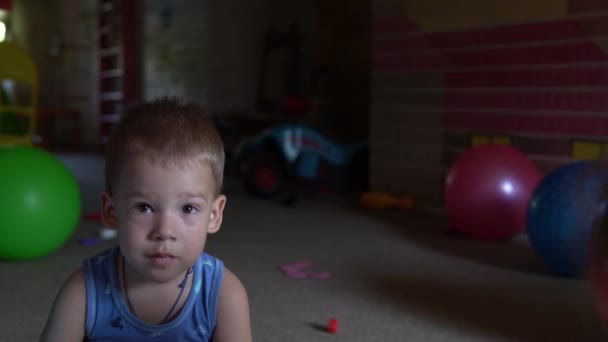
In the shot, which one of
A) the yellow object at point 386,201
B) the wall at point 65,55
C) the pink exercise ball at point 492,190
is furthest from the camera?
the wall at point 65,55

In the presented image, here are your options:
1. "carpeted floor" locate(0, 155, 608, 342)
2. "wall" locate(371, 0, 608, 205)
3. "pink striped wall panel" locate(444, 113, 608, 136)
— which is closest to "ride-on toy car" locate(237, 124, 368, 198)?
"wall" locate(371, 0, 608, 205)

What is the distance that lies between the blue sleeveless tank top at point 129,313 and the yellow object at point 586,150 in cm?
221

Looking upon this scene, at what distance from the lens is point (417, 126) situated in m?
3.73

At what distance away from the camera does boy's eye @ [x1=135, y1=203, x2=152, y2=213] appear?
1041 mm

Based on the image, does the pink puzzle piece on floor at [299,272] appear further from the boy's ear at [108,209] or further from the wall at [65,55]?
the wall at [65,55]

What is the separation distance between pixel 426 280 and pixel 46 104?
823 cm

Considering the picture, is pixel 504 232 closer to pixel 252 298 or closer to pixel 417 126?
pixel 417 126

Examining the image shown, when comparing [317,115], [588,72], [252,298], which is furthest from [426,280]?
[317,115]

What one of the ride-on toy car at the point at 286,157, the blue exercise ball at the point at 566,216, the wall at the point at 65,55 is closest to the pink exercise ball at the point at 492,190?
the blue exercise ball at the point at 566,216

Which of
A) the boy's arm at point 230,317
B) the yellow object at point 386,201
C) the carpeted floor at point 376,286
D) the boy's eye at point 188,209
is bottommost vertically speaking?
the carpeted floor at point 376,286

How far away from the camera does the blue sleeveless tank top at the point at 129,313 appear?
1147mm

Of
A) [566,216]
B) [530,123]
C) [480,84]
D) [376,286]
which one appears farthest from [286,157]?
[566,216]

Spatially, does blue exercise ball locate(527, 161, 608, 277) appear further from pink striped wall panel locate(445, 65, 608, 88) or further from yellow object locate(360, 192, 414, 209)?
yellow object locate(360, 192, 414, 209)

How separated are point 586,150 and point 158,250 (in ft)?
7.90
